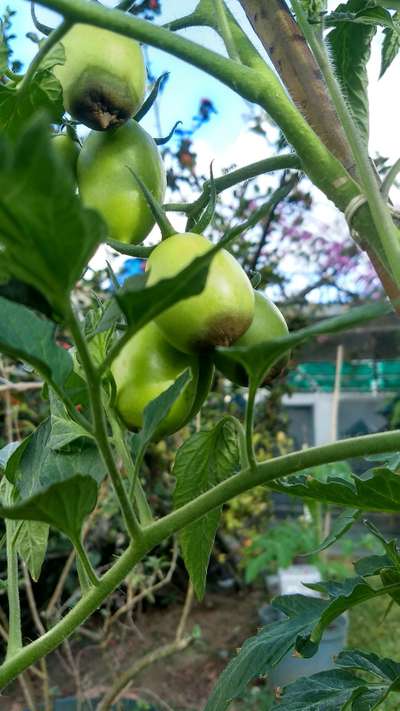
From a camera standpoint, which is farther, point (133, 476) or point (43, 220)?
point (133, 476)

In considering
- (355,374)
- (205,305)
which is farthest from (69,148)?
(355,374)

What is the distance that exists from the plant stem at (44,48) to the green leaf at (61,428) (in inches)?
6.2

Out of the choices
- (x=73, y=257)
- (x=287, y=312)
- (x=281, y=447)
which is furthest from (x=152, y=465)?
(x=73, y=257)

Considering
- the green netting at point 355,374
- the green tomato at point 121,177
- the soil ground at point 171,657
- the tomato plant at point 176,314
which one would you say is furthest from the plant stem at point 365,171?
the green netting at point 355,374

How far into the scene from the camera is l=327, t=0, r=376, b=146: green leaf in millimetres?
431

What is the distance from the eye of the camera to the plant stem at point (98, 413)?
24cm

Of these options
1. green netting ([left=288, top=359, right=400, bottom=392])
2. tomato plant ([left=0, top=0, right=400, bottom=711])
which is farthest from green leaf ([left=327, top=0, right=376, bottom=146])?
green netting ([left=288, top=359, right=400, bottom=392])

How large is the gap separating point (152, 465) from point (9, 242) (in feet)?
9.51

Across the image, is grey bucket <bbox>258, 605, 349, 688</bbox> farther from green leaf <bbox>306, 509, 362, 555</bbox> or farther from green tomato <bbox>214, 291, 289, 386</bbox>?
green tomato <bbox>214, 291, 289, 386</bbox>

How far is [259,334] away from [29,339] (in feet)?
0.42

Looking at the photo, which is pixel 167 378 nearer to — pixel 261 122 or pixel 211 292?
pixel 211 292

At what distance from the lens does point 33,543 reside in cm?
42

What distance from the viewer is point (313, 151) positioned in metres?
0.35

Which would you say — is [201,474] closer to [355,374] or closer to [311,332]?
[311,332]
